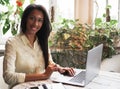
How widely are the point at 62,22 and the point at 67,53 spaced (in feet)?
1.42

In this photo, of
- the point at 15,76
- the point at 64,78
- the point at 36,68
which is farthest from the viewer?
the point at 36,68

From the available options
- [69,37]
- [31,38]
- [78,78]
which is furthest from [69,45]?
[78,78]

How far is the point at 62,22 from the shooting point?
3088 millimetres

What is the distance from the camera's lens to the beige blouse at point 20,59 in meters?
1.66

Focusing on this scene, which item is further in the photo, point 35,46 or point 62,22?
point 62,22

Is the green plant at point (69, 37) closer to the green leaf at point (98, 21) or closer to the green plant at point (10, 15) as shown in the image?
the green leaf at point (98, 21)

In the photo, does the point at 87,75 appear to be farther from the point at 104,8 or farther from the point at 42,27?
the point at 104,8

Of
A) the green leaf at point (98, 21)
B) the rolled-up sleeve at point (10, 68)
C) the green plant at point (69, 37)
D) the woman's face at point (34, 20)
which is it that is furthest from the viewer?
the green leaf at point (98, 21)

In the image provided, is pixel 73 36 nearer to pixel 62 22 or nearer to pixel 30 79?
pixel 62 22

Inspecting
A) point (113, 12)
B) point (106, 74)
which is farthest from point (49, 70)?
point (113, 12)

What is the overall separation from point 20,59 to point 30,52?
0.34 ft

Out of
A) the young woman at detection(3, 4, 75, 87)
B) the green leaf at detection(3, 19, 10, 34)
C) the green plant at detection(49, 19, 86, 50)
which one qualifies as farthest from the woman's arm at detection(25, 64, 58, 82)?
the green leaf at detection(3, 19, 10, 34)

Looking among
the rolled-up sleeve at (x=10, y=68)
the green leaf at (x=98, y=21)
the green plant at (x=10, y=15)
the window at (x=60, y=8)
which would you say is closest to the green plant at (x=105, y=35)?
the green leaf at (x=98, y=21)

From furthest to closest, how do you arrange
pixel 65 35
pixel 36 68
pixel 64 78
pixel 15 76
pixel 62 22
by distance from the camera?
pixel 62 22
pixel 65 35
pixel 36 68
pixel 64 78
pixel 15 76
